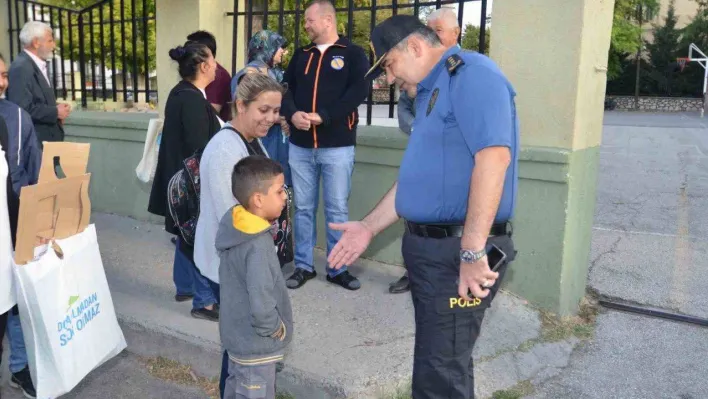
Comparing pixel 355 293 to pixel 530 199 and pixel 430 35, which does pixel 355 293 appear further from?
pixel 430 35

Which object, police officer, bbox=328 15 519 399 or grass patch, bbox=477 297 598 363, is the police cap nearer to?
police officer, bbox=328 15 519 399

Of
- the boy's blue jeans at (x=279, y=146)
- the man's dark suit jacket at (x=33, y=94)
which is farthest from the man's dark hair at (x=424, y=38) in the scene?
the man's dark suit jacket at (x=33, y=94)

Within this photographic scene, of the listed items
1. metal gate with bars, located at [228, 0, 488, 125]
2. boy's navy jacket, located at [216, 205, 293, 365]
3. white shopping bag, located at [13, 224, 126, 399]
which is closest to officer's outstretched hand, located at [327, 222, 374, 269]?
boy's navy jacket, located at [216, 205, 293, 365]

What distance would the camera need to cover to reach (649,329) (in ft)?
14.2

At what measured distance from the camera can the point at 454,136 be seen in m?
2.38

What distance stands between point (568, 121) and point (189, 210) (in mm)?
2404

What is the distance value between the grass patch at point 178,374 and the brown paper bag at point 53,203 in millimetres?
1052

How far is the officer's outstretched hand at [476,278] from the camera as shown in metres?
2.27

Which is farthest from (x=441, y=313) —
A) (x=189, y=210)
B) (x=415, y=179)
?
(x=189, y=210)

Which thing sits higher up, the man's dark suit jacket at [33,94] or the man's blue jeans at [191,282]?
the man's dark suit jacket at [33,94]

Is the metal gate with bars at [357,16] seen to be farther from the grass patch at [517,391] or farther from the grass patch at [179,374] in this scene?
the grass patch at [179,374]

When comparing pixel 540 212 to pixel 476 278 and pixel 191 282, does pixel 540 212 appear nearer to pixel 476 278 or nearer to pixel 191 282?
pixel 476 278

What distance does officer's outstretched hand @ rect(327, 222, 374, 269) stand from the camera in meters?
2.88

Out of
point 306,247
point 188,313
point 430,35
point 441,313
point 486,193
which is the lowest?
point 188,313
